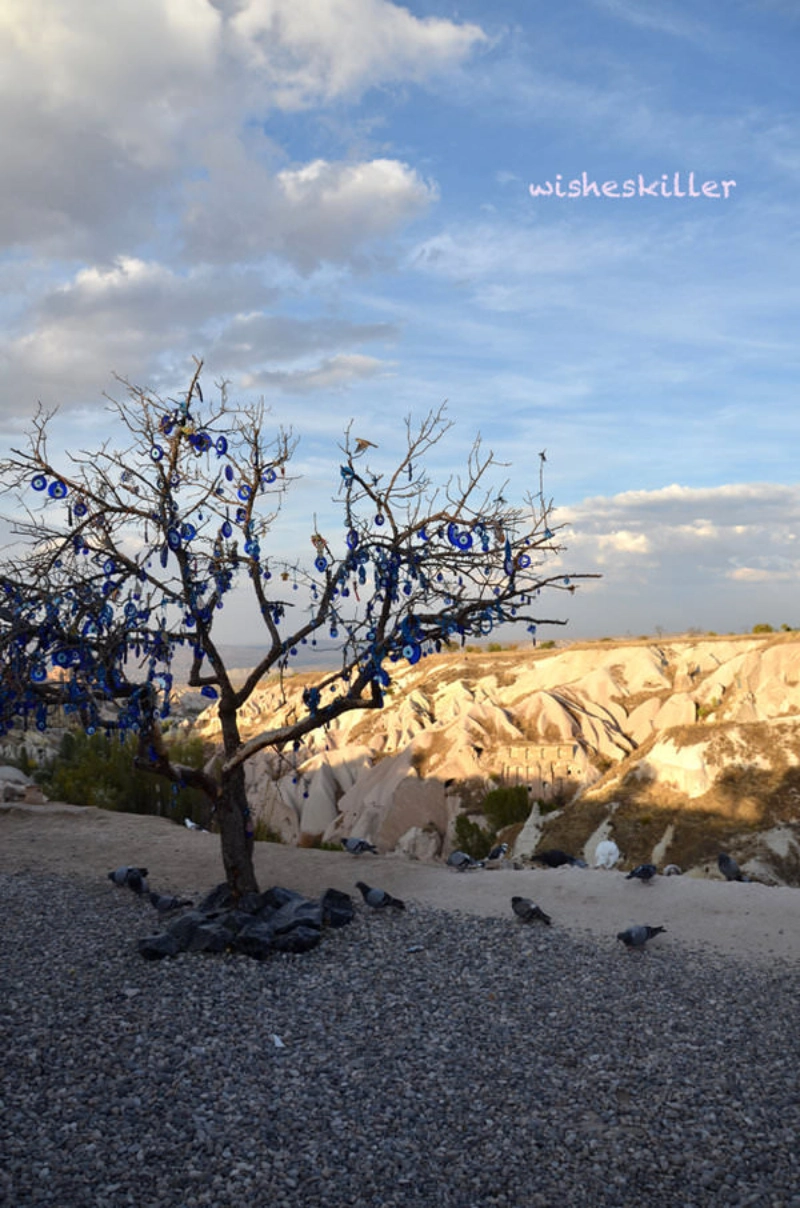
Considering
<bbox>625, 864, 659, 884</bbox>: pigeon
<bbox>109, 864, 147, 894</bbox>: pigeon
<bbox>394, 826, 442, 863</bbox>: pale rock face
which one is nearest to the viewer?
<bbox>109, 864, 147, 894</bbox>: pigeon

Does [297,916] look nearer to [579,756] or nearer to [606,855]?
[606,855]

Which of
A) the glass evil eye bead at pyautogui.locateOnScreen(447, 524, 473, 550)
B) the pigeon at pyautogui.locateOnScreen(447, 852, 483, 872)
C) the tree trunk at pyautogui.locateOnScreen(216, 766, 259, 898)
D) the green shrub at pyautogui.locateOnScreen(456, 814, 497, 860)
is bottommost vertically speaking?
the green shrub at pyautogui.locateOnScreen(456, 814, 497, 860)

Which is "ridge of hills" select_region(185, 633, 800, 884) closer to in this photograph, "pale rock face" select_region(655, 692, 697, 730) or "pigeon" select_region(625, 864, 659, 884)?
"pale rock face" select_region(655, 692, 697, 730)

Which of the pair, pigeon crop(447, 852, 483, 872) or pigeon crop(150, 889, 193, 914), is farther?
pigeon crop(447, 852, 483, 872)

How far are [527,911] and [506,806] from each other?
1086 inches

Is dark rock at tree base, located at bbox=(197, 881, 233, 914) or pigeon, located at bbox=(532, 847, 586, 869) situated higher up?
dark rock at tree base, located at bbox=(197, 881, 233, 914)

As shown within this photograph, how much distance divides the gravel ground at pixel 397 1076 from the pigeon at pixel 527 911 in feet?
2.70

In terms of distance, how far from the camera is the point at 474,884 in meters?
15.4

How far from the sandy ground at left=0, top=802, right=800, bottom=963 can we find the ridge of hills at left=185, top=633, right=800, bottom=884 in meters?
6.57

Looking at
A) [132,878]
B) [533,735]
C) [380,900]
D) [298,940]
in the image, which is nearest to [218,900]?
[132,878]

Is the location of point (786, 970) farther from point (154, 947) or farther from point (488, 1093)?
point (154, 947)

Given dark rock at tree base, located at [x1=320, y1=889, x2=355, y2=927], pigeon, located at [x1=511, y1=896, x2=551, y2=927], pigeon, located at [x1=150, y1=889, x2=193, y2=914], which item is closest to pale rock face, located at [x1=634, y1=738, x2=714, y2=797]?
pigeon, located at [x1=511, y1=896, x2=551, y2=927]

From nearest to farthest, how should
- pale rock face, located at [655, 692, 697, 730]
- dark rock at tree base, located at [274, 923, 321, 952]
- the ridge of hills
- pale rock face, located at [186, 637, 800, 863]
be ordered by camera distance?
dark rock at tree base, located at [274, 923, 321, 952] < the ridge of hills < pale rock face, located at [186, 637, 800, 863] < pale rock face, located at [655, 692, 697, 730]

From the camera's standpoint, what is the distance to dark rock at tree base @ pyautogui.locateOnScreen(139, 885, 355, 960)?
441 inches
